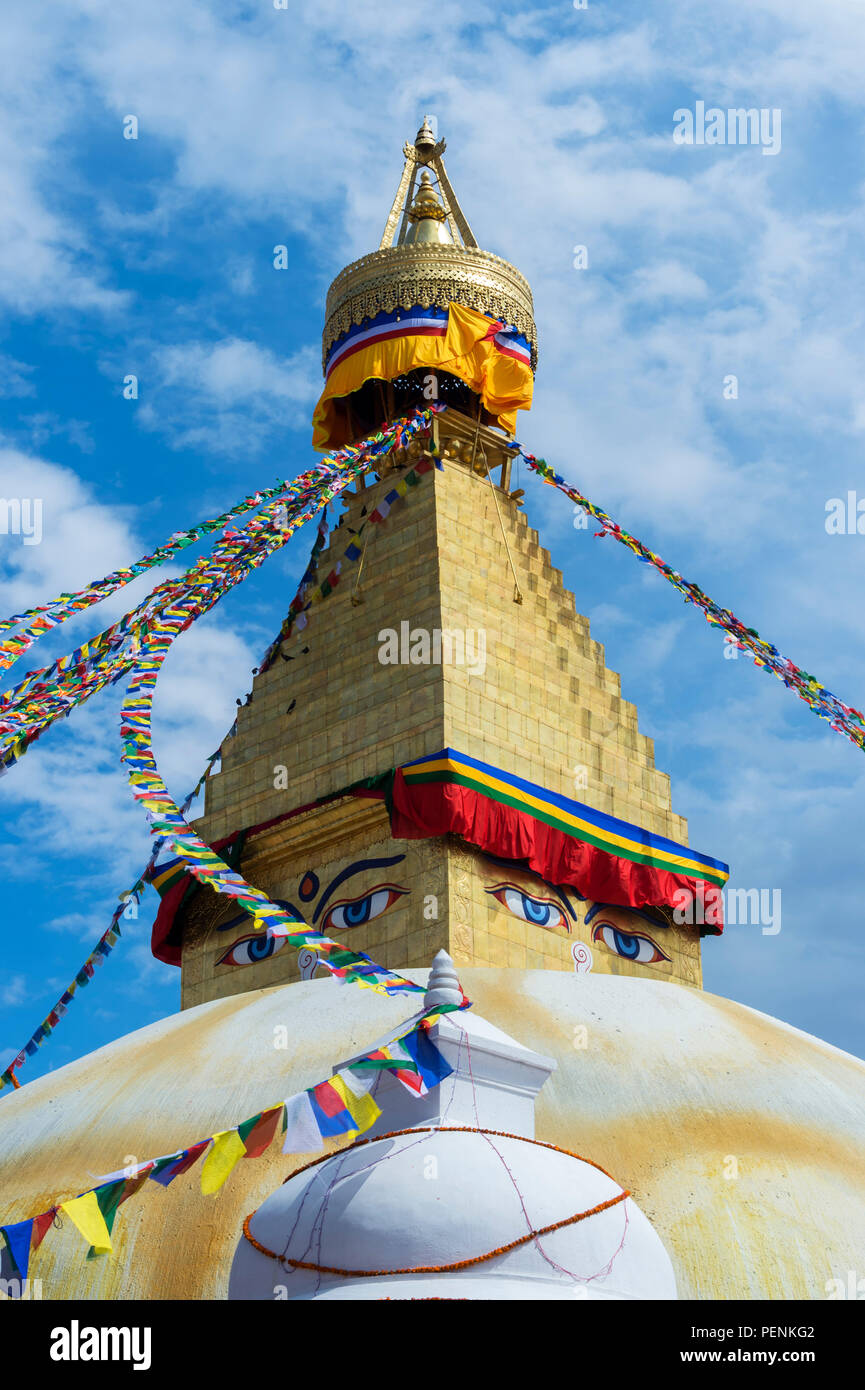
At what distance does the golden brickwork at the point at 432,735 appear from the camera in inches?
513

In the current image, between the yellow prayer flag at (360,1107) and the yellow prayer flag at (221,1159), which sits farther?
the yellow prayer flag at (360,1107)

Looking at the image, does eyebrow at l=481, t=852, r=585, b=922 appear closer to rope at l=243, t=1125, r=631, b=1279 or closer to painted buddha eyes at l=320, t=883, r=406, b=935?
painted buddha eyes at l=320, t=883, r=406, b=935

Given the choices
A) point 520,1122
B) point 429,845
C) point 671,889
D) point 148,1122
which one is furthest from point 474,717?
point 520,1122

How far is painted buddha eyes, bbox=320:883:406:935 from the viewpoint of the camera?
13.1m

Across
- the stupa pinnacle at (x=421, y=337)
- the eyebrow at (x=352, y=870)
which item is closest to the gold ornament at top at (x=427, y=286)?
the stupa pinnacle at (x=421, y=337)

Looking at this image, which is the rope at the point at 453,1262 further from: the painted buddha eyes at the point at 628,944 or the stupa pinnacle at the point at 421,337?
the stupa pinnacle at the point at 421,337

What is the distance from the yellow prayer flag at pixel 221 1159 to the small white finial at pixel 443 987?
2.94 ft

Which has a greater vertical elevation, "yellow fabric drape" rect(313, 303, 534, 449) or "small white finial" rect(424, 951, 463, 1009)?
"yellow fabric drape" rect(313, 303, 534, 449)

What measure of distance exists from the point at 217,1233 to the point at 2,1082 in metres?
4.03

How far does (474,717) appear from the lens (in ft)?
45.2

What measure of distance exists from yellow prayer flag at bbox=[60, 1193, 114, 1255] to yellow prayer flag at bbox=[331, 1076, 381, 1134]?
979 mm

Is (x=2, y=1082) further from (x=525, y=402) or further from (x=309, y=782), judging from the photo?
(x=525, y=402)

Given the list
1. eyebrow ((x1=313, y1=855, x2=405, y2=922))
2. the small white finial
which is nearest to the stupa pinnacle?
eyebrow ((x1=313, y1=855, x2=405, y2=922))

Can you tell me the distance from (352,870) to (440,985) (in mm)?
6929
